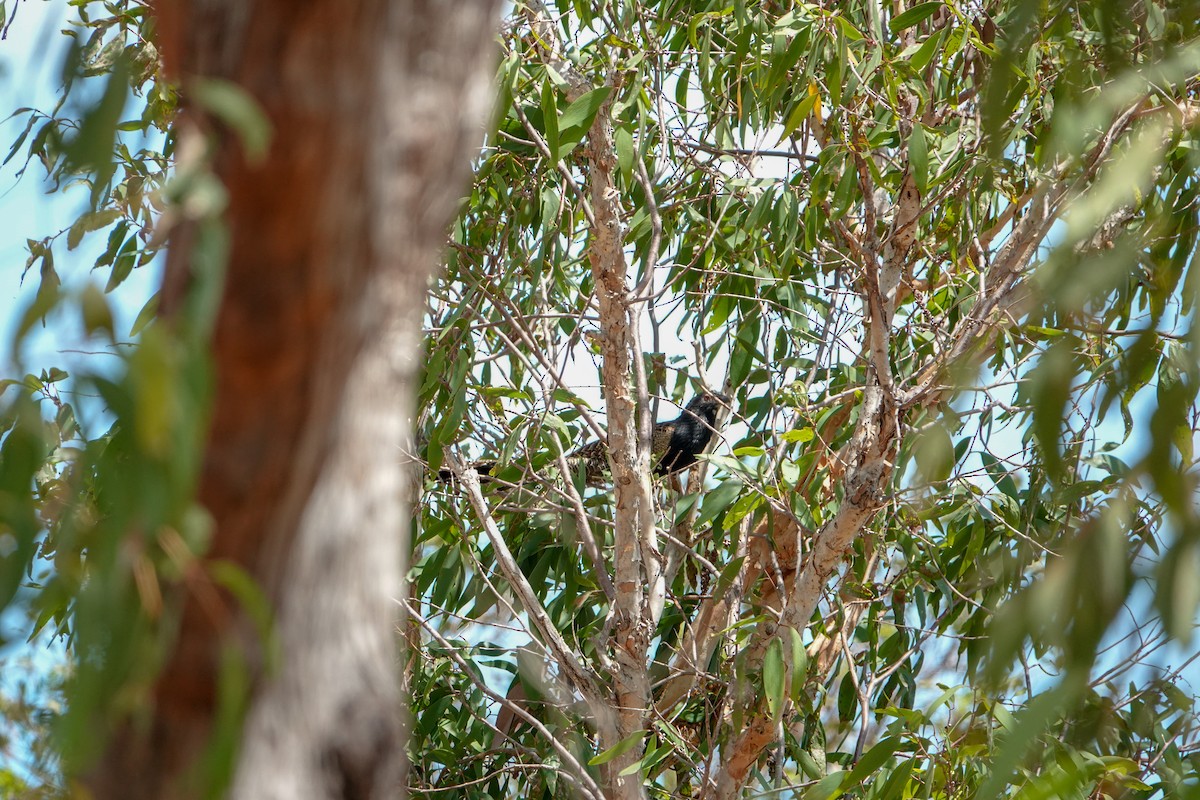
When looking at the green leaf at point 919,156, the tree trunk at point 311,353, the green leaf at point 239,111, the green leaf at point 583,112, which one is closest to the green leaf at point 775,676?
the green leaf at point 919,156

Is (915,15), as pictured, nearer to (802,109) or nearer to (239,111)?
(802,109)

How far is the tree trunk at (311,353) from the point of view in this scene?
489mm

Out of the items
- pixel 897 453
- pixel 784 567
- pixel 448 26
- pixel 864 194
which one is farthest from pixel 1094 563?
pixel 784 567

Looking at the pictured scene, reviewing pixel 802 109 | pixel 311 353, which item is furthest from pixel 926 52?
pixel 311 353

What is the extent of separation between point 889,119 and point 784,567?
1.14m

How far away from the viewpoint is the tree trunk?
0.49 m

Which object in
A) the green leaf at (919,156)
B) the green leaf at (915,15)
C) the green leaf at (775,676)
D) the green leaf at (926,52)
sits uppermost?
the green leaf at (915,15)

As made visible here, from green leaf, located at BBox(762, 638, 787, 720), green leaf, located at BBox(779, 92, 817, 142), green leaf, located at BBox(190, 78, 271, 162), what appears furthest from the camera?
green leaf, located at BBox(779, 92, 817, 142)

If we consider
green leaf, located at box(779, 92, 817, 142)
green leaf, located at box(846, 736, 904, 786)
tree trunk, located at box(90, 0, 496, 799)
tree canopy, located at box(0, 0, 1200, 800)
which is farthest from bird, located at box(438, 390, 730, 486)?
tree trunk, located at box(90, 0, 496, 799)

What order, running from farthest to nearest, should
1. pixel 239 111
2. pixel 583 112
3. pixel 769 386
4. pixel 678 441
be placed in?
pixel 678 441 → pixel 769 386 → pixel 583 112 → pixel 239 111

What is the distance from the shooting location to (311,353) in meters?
0.50

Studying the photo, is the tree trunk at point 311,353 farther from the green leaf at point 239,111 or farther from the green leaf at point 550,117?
the green leaf at point 550,117

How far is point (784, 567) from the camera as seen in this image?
2.94 m

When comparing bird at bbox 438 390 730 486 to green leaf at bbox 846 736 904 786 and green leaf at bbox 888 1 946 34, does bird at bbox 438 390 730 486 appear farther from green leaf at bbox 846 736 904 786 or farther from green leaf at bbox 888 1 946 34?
green leaf at bbox 846 736 904 786
